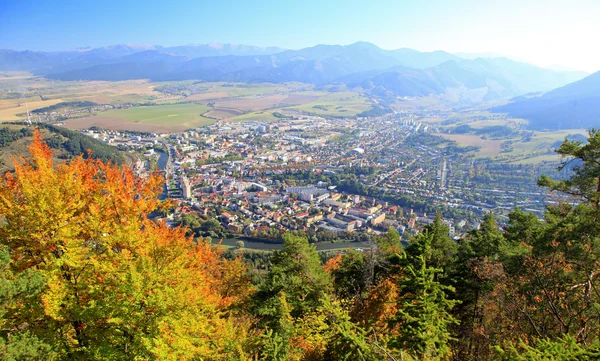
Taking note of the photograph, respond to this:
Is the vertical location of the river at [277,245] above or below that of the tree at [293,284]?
below

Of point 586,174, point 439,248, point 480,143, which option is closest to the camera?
point 586,174

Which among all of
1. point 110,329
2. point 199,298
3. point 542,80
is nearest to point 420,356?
point 199,298

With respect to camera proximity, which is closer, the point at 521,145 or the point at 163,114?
the point at 521,145

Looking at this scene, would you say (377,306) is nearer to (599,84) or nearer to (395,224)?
(395,224)

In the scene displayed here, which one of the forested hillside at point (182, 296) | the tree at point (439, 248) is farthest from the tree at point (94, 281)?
the tree at point (439, 248)

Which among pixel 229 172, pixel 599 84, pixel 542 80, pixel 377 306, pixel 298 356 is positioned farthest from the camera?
pixel 542 80

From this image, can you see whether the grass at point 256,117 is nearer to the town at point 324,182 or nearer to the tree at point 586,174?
the town at point 324,182

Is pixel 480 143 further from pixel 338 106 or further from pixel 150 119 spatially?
pixel 150 119

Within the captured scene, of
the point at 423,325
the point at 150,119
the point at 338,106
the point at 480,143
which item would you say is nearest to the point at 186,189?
the point at 423,325
